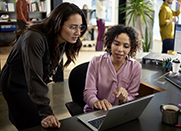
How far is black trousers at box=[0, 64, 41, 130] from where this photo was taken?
149cm

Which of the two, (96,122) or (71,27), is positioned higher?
(71,27)

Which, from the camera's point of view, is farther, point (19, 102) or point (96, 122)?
point (19, 102)

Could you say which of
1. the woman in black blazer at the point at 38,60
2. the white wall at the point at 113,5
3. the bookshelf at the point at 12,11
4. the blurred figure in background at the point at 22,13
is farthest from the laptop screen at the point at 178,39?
the bookshelf at the point at 12,11

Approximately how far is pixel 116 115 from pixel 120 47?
742 millimetres

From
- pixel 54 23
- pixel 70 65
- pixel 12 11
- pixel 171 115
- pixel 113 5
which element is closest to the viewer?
pixel 171 115

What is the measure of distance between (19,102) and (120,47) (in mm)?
831

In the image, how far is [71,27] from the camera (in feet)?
4.34

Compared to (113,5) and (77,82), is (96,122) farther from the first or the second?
(113,5)

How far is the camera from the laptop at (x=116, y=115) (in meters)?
1.03

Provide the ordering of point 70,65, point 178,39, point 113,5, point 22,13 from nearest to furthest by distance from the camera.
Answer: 1. point 178,39
2. point 70,65
3. point 22,13
4. point 113,5

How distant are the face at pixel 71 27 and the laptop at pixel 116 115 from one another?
480 millimetres

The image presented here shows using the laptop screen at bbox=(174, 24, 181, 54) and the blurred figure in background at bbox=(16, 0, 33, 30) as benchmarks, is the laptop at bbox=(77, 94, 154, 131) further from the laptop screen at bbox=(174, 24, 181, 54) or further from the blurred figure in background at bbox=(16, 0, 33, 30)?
the blurred figure in background at bbox=(16, 0, 33, 30)

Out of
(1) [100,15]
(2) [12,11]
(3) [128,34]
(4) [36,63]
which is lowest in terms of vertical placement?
(4) [36,63]

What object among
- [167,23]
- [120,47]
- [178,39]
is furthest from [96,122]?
[167,23]
